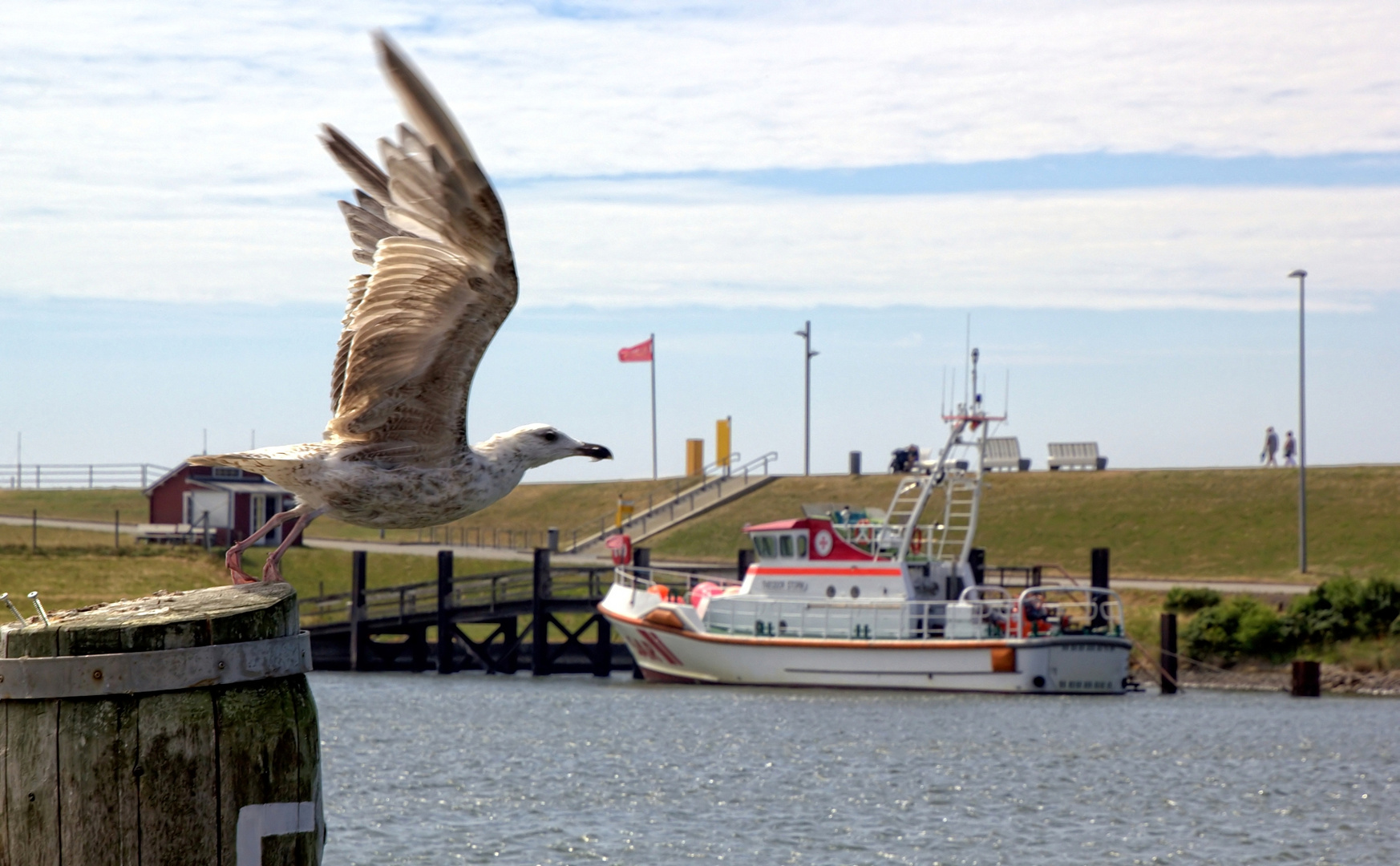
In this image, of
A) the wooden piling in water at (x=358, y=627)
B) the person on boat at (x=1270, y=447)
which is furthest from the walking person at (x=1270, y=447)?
the wooden piling in water at (x=358, y=627)

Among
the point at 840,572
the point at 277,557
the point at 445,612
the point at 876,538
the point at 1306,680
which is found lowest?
the point at 1306,680

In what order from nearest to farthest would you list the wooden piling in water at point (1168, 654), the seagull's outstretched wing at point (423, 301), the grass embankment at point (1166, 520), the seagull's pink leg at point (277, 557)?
1. the seagull's pink leg at point (277, 557)
2. the seagull's outstretched wing at point (423, 301)
3. the wooden piling in water at point (1168, 654)
4. the grass embankment at point (1166, 520)

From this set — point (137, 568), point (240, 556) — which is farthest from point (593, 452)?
point (137, 568)

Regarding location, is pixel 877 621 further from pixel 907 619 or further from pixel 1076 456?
pixel 1076 456

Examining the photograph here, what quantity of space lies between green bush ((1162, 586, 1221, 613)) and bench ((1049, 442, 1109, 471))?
25029mm

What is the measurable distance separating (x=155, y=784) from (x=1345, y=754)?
2223 centimetres

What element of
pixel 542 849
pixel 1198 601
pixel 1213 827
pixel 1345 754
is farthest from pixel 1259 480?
pixel 542 849

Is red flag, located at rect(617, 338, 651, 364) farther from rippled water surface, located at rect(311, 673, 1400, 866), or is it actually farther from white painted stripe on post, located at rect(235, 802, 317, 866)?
white painted stripe on post, located at rect(235, 802, 317, 866)

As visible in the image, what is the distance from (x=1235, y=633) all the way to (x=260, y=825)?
1320 inches

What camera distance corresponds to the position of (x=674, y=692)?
33.2 metres

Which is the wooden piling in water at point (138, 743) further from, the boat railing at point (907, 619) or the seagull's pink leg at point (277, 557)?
the boat railing at point (907, 619)

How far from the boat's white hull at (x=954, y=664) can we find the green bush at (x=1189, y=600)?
531cm

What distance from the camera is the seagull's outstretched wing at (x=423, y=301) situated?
5.62m

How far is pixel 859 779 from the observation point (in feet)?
68.3
